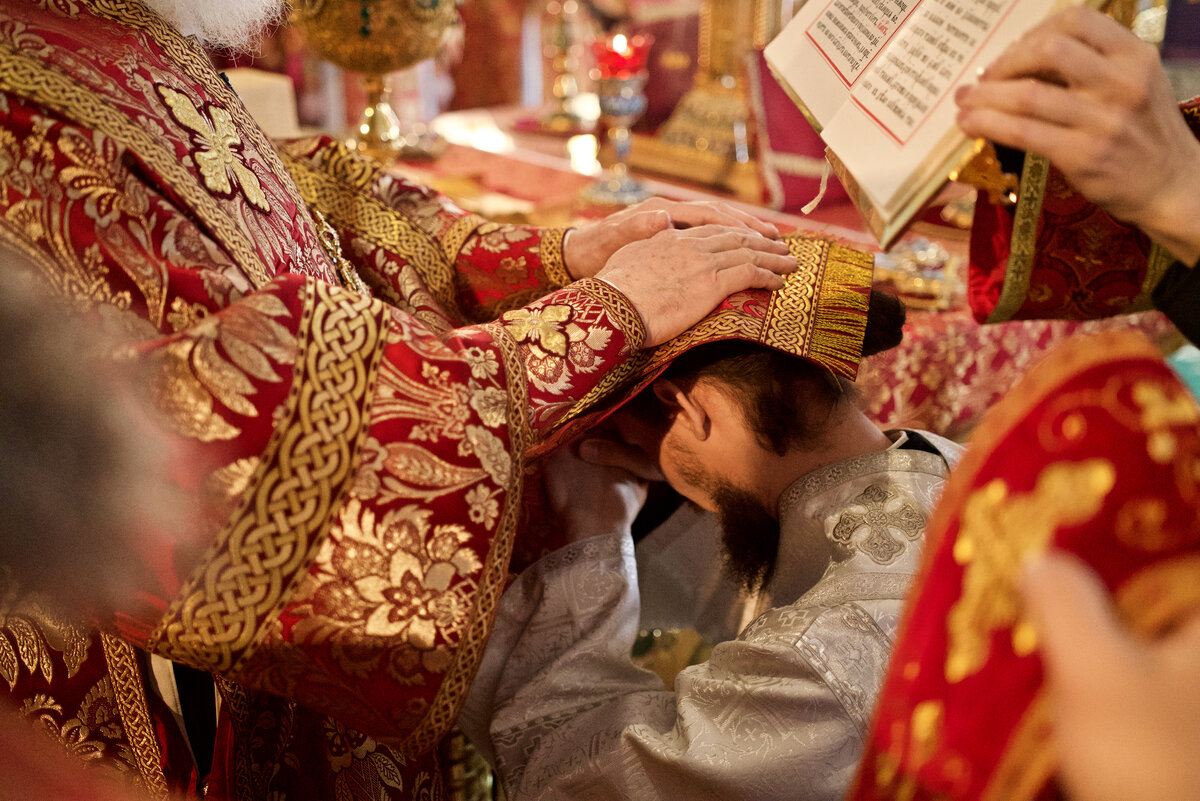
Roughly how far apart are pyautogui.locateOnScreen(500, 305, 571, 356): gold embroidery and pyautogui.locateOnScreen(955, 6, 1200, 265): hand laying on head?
44 centimetres

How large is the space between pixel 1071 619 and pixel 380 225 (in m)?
1.16

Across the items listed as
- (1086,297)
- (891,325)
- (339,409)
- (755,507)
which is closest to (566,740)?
(755,507)

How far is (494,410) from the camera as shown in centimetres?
79

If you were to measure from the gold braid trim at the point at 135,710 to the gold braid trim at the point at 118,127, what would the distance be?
0.46 m

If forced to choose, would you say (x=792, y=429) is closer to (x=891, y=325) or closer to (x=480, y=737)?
(x=891, y=325)

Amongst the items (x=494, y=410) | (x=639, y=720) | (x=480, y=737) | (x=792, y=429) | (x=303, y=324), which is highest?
(x=303, y=324)

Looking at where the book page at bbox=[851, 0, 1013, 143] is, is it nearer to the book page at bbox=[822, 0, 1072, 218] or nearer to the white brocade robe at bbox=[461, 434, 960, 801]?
the book page at bbox=[822, 0, 1072, 218]

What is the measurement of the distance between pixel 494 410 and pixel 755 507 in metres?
0.49

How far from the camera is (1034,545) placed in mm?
479

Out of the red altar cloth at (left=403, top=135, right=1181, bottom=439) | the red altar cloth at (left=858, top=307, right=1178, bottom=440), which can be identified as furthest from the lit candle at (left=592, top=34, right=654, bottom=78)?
the red altar cloth at (left=858, top=307, right=1178, bottom=440)

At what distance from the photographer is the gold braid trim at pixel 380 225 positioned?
Result: 135cm

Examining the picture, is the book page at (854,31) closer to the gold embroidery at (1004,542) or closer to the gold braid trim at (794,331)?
the gold braid trim at (794,331)

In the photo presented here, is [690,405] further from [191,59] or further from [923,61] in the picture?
[191,59]

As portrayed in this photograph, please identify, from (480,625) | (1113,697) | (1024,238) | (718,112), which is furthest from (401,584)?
(718,112)
